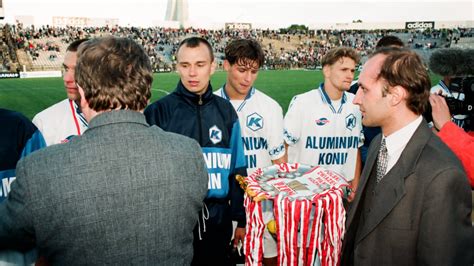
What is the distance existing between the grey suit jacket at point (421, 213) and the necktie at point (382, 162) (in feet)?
0.71

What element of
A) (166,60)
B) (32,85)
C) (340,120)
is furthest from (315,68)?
(340,120)

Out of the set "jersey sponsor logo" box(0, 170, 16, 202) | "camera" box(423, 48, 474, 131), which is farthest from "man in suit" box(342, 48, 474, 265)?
"jersey sponsor logo" box(0, 170, 16, 202)

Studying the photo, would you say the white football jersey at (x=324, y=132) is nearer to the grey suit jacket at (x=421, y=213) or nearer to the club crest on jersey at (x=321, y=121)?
the club crest on jersey at (x=321, y=121)

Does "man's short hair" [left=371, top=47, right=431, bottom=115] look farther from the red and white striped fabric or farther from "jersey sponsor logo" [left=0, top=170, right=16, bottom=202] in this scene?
"jersey sponsor logo" [left=0, top=170, right=16, bottom=202]

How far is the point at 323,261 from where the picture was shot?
257 cm

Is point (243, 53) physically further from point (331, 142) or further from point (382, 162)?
point (382, 162)

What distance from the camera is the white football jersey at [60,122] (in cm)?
336

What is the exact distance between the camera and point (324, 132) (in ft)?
14.5

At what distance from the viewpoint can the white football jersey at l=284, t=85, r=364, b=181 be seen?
442cm

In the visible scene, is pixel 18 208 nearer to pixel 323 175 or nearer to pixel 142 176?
pixel 142 176

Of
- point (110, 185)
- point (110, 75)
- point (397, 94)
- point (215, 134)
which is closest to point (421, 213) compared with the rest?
point (397, 94)

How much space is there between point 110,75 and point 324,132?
3.23 meters

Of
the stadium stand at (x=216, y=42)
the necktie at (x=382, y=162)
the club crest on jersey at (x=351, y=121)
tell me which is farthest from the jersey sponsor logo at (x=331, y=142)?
the stadium stand at (x=216, y=42)

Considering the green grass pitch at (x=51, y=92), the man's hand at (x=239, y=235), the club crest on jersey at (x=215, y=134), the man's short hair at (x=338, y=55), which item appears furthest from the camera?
the green grass pitch at (x=51, y=92)
